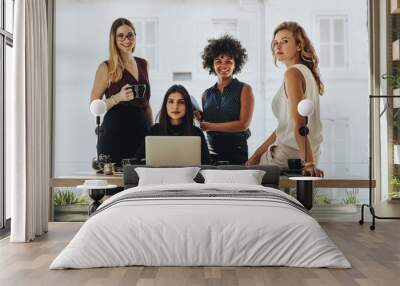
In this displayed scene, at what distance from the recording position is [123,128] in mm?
7648

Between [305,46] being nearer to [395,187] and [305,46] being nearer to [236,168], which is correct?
[236,168]

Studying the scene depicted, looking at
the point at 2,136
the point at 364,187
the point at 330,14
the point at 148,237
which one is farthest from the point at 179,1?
the point at 148,237

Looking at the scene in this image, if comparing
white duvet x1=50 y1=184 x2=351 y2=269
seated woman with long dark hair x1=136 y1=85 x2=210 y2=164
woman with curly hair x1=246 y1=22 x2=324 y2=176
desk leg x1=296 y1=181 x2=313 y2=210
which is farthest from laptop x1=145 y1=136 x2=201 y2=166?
white duvet x1=50 y1=184 x2=351 y2=269

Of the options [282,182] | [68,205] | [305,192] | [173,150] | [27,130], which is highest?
[27,130]

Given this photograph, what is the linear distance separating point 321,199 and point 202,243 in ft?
11.8

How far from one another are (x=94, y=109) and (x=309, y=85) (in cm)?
285

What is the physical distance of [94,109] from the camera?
7.37m

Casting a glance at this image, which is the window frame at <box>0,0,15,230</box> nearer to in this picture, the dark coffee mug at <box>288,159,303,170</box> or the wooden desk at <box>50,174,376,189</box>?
the wooden desk at <box>50,174,376,189</box>

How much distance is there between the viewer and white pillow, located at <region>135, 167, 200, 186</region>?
6.62 metres

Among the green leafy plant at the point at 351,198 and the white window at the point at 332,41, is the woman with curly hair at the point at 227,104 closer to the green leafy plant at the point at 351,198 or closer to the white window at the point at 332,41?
the white window at the point at 332,41

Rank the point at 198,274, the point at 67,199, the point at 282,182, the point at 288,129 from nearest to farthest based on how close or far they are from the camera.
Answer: the point at 198,274 → the point at 282,182 → the point at 288,129 → the point at 67,199

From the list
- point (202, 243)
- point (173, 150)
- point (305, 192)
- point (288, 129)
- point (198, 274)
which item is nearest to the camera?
point (198, 274)

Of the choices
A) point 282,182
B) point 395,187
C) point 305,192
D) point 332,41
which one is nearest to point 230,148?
point 282,182

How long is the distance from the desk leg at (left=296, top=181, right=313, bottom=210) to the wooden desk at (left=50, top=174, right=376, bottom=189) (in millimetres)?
145
